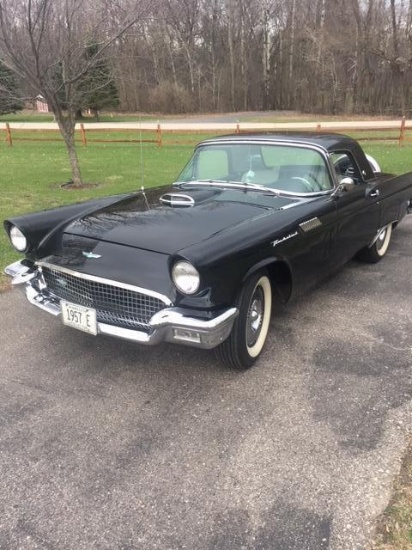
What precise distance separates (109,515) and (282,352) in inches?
71.6

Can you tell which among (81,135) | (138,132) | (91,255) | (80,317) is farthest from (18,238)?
(138,132)

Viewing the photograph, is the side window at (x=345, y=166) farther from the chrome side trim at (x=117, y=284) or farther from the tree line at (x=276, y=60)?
the tree line at (x=276, y=60)

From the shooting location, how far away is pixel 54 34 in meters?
8.97

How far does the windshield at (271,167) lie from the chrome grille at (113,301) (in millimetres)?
1673

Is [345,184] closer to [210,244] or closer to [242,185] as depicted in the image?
[242,185]

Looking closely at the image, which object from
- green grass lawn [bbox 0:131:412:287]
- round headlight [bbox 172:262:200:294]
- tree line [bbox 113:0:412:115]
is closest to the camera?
round headlight [bbox 172:262:200:294]

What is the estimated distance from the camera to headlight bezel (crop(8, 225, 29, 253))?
12.2 ft

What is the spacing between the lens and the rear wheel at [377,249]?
5.56 meters

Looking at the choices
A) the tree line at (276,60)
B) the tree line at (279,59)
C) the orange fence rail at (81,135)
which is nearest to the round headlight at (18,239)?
the orange fence rail at (81,135)

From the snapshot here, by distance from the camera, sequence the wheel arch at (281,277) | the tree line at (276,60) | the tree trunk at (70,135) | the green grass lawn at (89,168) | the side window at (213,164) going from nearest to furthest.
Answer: the wheel arch at (281,277)
the side window at (213,164)
the green grass lawn at (89,168)
the tree trunk at (70,135)
the tree line at (276,60)

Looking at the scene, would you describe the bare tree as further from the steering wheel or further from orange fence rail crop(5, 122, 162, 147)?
orange fence rail crop(5, 122, 162, 147)

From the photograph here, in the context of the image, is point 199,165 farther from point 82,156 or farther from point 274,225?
point 82,156

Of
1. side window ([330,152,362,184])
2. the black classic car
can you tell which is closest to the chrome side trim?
the black classic car

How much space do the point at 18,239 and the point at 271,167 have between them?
2.14 meters
